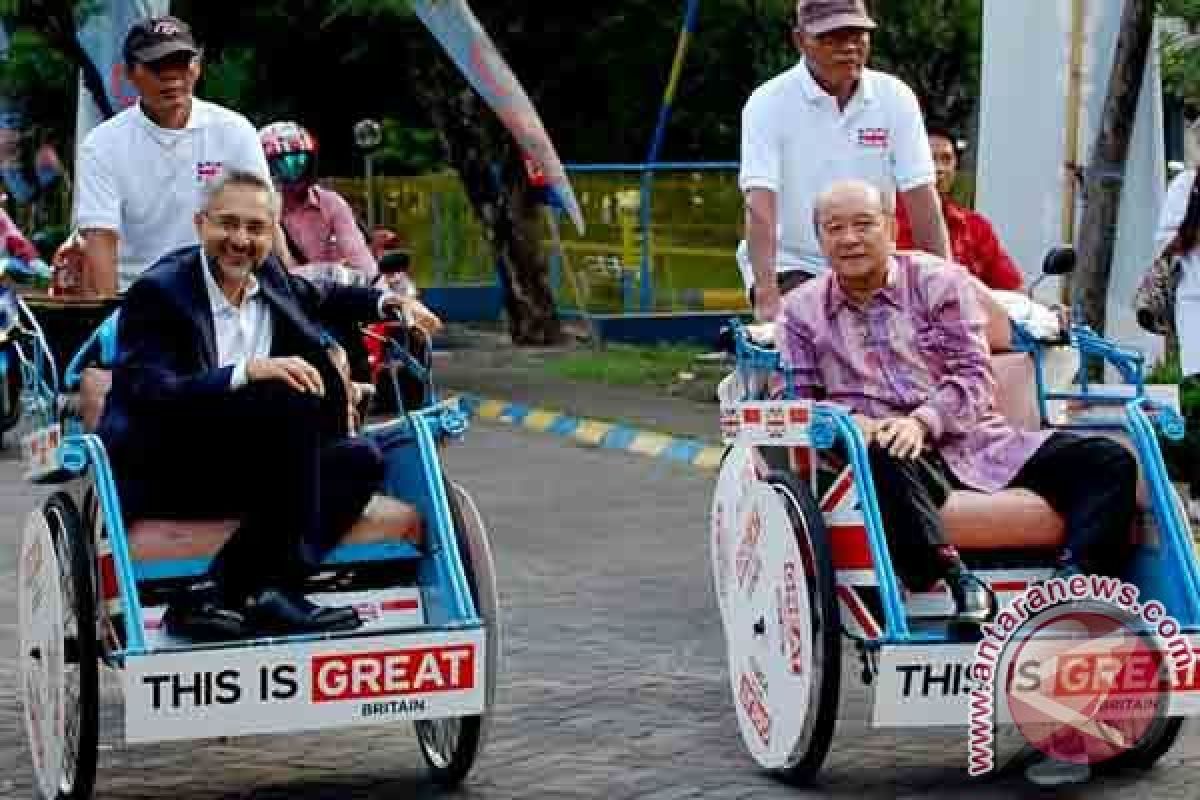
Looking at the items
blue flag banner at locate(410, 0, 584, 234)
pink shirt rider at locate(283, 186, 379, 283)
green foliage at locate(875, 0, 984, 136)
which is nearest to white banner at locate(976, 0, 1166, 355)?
pink shirt rider at locate(283, 186, 379, 283)

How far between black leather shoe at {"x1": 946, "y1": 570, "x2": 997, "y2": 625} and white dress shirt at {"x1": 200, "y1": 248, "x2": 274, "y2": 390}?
191cm

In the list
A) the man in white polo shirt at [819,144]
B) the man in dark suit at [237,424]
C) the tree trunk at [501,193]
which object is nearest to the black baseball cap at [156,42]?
the man in dark suit at [237,424]

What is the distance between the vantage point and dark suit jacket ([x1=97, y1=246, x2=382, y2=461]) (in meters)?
6.92

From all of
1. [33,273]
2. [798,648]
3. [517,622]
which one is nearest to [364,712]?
[798,648]

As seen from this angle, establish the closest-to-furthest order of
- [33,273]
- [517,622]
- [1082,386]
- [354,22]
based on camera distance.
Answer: [1082,386], [517,622], [33,273], [354,22]

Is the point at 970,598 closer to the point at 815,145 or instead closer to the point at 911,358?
the point at 911,358

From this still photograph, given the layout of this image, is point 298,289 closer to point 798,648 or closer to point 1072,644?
point 798,648

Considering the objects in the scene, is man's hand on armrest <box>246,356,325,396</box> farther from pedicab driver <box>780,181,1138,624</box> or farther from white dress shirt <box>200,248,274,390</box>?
pedicab driver <box>780,181,1138,624</box>

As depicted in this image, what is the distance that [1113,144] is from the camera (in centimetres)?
1466

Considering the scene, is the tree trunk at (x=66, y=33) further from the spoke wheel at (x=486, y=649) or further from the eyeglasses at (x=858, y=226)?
the spoke wheel at (x=486, y=649)

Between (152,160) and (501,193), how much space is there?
14.4 meters

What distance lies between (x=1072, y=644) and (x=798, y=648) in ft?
2.32

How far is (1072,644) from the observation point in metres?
6.75

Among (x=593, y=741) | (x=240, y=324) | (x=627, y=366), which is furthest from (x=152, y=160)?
(x=627, y=366)
